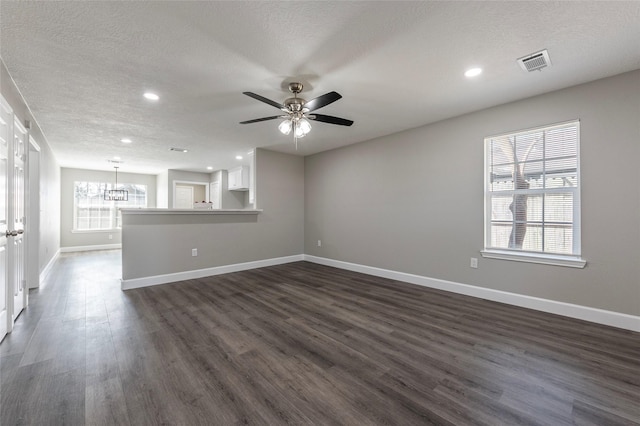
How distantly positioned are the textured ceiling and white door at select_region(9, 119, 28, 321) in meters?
0.54

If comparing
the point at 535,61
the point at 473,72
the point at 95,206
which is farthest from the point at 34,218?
the point at 535,61

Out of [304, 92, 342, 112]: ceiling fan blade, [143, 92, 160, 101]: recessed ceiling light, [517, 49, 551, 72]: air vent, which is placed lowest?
[304, 92, 342, 112]: ceiling fan blade

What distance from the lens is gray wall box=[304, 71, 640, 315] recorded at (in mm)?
2646

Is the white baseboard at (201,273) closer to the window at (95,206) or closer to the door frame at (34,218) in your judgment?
the door frame at (34,218)

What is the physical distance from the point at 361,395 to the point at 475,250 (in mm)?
2717

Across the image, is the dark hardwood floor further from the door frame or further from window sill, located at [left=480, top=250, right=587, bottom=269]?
the door frame

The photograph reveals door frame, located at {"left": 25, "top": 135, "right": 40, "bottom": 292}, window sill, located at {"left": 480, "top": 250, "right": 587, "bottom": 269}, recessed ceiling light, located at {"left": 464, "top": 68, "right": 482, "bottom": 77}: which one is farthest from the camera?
door frame, located at {"left": 25, "top": 135, "right": 40, "bottom": 292}

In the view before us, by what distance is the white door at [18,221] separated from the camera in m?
2.59

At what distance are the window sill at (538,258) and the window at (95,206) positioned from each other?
9.54m

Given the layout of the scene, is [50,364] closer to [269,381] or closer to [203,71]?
[269,381]

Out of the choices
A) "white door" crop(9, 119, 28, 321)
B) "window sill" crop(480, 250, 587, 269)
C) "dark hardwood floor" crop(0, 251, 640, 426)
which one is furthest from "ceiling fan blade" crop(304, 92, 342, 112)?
"white door" crop(9, 119, 28, 321)

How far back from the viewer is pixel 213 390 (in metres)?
1.74

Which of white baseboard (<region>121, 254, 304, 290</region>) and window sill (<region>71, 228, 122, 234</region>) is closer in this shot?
white baseboard (<region>121, 254, 304, 290</region>)

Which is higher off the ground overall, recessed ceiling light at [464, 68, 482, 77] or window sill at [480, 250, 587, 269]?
recessed ceiling light at [464, 68, 482, 77]
